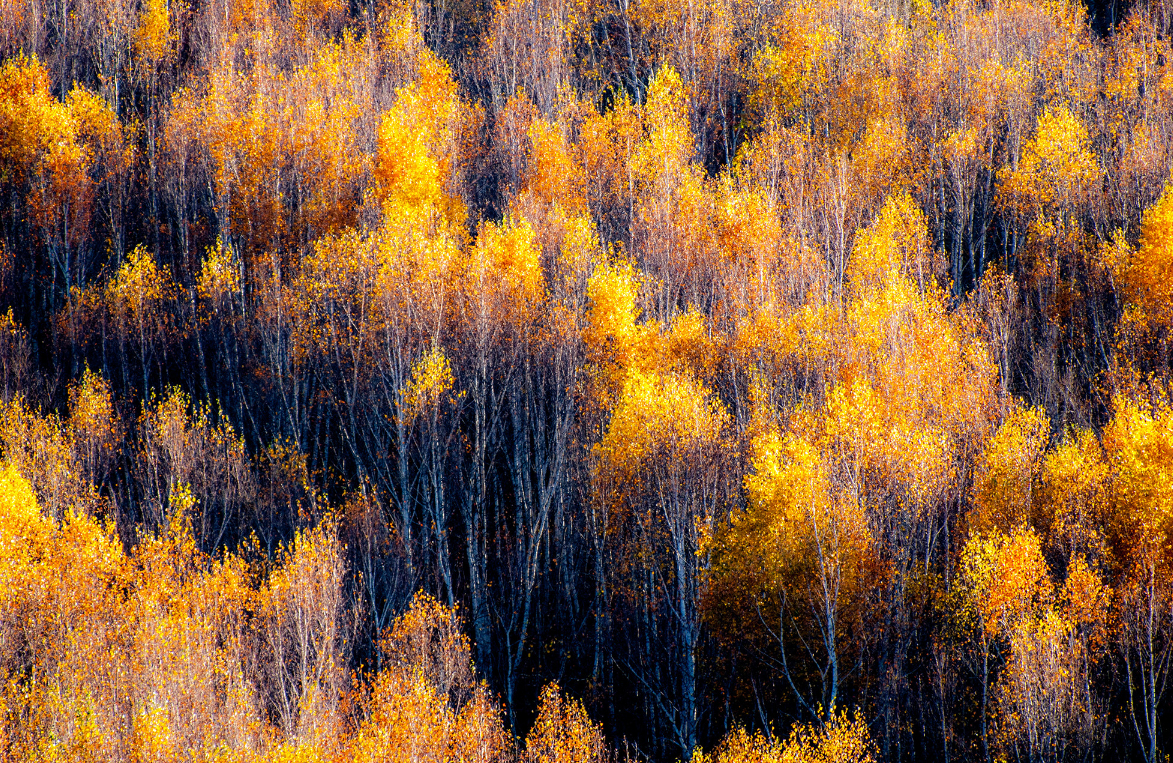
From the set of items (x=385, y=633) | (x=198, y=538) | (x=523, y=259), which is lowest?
(x=385, y=633)

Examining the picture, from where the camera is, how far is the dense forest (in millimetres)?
21562

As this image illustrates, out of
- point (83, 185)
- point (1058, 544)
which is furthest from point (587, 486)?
point (83, 185)

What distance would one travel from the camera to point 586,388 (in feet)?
100

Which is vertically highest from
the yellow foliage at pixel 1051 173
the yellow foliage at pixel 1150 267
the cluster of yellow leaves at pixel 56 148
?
the cluster of yellow leaves at pixel 56 148

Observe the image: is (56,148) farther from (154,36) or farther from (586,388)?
(586,388)

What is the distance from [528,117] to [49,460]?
1020 inches

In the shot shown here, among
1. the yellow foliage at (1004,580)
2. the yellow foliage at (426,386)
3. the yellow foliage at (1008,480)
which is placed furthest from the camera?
the yellow foliage at (426,386)

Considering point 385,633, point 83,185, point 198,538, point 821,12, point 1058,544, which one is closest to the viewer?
point 1058,544

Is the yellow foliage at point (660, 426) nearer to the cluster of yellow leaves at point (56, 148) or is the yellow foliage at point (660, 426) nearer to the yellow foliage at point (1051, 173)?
the yellow foliage at point (1051, 173)

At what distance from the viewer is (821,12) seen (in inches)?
1923

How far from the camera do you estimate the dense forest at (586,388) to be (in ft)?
70.7

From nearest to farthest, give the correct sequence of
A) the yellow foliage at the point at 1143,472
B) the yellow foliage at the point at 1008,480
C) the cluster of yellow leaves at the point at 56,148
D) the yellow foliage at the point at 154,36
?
the yellow foliage at the point at 1143,472 → the yellow foliage at the point at 1008,480 → the cluster of yellow leaves at the point at 56,148 → the yellow foliage at the point at 154,36

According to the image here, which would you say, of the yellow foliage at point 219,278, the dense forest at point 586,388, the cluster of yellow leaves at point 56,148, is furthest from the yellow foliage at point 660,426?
the cluster of yellow leaves at point 56,148

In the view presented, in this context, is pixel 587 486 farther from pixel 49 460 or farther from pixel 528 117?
A: pixel 528 117
